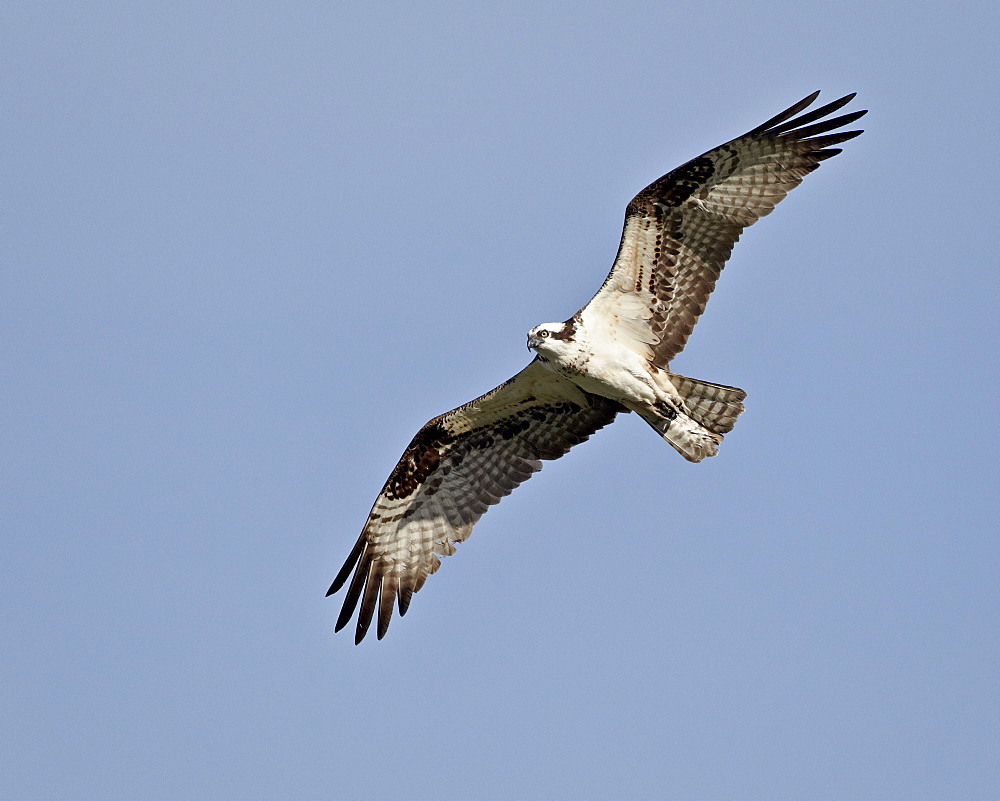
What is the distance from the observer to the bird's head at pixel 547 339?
41.4 ft

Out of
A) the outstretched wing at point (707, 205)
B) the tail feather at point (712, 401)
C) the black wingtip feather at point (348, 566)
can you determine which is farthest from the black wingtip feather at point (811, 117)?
the black wingtip feather at point (348, 566)

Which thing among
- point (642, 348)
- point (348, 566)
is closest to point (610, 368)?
point (642, 348)

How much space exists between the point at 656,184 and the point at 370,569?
462 centimetres

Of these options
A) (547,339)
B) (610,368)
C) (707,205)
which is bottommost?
(610,368)

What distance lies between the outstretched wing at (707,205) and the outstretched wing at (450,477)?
1216 mm

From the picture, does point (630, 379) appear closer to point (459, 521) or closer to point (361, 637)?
point (459, 521)

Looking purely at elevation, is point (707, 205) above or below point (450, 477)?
above

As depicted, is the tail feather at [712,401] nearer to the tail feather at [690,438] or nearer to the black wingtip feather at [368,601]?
the tail feather at [690,438]

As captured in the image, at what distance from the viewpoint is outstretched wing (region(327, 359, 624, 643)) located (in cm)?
1373

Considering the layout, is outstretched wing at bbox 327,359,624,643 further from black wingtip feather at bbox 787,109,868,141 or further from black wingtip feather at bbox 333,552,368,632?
black wingtip feather at bbox 787,109,868,141

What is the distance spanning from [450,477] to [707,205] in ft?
12.2

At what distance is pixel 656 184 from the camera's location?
12719mm

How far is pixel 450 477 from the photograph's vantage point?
14.2 meters

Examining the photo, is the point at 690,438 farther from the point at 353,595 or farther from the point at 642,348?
the point at 353,595
